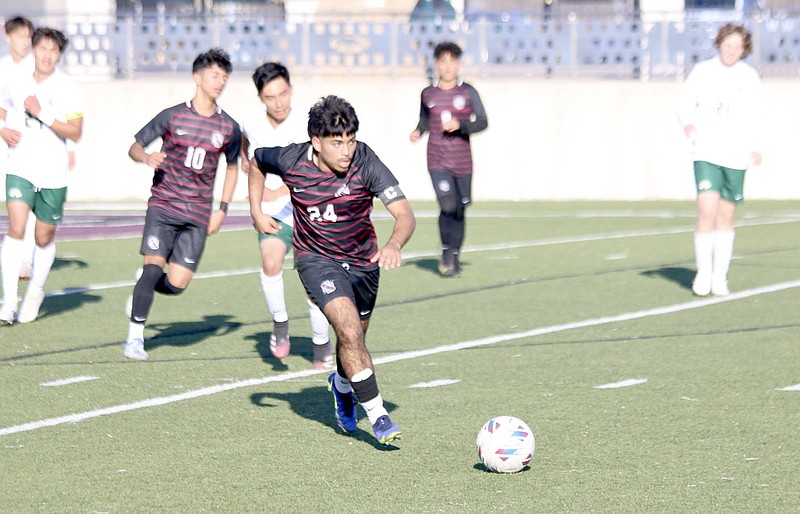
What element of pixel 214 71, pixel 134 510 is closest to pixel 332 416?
pixel 134 510

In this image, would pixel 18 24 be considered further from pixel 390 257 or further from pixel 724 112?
pixel 724 112

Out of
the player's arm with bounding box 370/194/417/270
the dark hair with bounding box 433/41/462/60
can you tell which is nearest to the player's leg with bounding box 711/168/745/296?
the dark hair with bounding box 433/41/462/60

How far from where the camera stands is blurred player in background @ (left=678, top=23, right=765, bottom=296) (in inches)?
466

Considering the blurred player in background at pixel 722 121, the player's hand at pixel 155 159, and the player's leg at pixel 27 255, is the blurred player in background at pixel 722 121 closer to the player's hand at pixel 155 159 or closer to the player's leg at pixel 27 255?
the player's hand at pixel 155 159

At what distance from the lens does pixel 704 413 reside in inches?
292

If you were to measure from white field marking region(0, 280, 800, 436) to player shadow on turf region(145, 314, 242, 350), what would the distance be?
1.52 meters

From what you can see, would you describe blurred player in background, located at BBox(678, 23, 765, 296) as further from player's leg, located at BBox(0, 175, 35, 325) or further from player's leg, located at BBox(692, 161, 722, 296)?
player's leg, located at BBox(0, 175, 35, 325)

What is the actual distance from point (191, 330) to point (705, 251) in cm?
472

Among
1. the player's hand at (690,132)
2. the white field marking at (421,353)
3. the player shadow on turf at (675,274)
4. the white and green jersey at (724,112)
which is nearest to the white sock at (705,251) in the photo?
the white field marking at (421,353)

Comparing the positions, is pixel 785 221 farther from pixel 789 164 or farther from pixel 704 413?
pixel 704 413

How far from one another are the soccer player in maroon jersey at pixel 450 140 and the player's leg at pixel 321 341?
15.9 ft

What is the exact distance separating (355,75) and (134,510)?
18326 millimetres

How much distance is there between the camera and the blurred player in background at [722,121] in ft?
38.9

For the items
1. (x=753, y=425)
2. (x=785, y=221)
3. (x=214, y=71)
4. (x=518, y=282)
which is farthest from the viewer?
(x=785, y=221)
